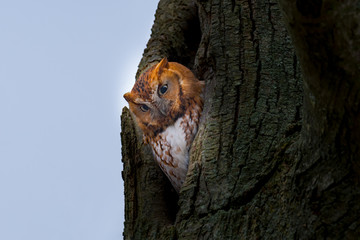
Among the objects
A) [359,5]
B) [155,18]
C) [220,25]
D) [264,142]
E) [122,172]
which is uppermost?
[155,18]

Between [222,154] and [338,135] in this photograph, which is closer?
[338,135]

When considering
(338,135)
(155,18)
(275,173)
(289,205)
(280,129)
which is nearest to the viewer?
(338,135)

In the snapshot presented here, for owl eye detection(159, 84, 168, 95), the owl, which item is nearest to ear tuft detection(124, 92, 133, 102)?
the owl

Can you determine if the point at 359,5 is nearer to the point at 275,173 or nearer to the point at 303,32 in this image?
the point at 303,32

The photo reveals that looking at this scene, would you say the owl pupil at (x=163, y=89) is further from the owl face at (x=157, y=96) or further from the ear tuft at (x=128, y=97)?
the ear tuft at (x=128, y=97)

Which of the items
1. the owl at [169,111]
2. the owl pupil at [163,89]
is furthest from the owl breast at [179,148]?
the owl pupil at [163,89]

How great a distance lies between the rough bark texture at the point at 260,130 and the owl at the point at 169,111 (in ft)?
0.25

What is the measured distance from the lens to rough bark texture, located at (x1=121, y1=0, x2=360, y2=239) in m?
1.05

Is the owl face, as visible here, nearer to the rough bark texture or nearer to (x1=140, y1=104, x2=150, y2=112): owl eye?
(x1=140, y1=104, x2=150, y2=112): owl eye

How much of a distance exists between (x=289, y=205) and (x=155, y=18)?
1.56 meters

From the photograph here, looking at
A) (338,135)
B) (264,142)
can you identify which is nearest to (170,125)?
(264,142)

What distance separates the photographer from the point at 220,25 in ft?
6.68

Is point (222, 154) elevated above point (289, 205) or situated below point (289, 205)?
above

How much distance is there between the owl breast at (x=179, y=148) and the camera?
212cm
